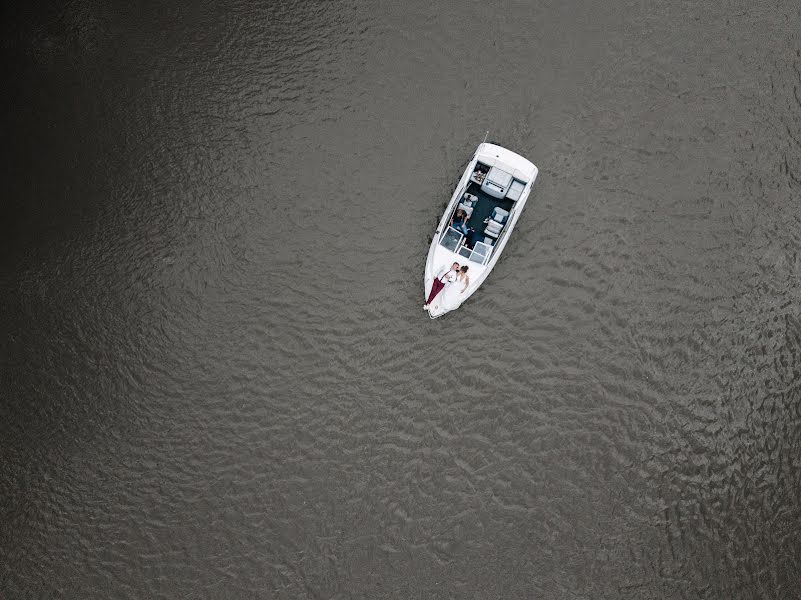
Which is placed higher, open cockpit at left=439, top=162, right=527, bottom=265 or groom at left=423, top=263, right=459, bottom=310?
open cockpit at left=439, top=162, right=527, bottom=265

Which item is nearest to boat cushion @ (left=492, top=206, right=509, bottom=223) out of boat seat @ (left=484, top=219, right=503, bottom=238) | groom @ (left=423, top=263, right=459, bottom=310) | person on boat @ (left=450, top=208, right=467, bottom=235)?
boat seat @ (left=484, top=219, right=503, bottom=238)

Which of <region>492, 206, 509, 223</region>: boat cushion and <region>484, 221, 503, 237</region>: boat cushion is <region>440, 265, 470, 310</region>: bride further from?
<region>492, 206, 509, 223</region>: boat cushion

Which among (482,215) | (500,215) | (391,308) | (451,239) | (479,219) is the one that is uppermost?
(500,215)

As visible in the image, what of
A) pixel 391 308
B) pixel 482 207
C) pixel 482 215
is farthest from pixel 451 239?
pixel 391 308

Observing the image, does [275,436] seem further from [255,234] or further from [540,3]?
[540,3]

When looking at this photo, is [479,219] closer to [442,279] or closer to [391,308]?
[442,279]
